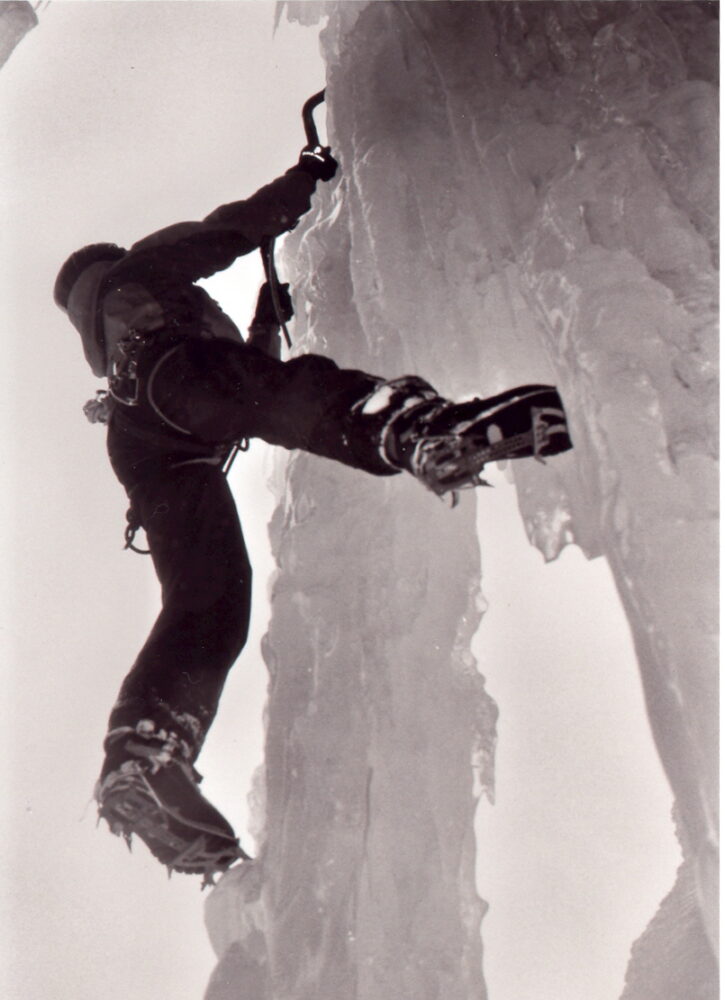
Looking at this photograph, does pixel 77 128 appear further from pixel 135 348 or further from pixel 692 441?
pixel 692 441

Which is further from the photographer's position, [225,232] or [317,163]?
[317,163]

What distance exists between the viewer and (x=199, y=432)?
2.56 metres

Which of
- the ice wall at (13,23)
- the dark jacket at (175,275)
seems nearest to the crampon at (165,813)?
the dark jacket at (175,275)

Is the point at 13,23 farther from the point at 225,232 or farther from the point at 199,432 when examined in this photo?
the point at 199,432

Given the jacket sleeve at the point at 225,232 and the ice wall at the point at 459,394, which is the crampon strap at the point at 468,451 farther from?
the jacket sleeve at the point at 225,232

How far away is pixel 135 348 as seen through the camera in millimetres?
2725

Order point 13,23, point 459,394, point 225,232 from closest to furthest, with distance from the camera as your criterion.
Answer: point 225,232, point 459,394, point 13,23

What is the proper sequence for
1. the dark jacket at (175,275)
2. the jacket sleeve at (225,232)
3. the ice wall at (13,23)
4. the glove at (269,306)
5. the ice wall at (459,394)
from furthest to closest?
the ice wall at (13,23) → the glove at (269,306) → the jacket sleeve at (225,232) → the dark jacket at (175,275) → the ice wall at (459,394)

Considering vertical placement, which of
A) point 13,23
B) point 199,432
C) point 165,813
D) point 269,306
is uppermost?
point 13,23

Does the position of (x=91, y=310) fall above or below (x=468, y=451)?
above

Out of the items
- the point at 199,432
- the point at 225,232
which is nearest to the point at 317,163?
the point at 225,232

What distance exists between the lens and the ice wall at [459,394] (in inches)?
85.3

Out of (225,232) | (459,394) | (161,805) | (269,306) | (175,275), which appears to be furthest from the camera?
(459,394)

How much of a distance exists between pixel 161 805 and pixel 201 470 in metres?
1.14
